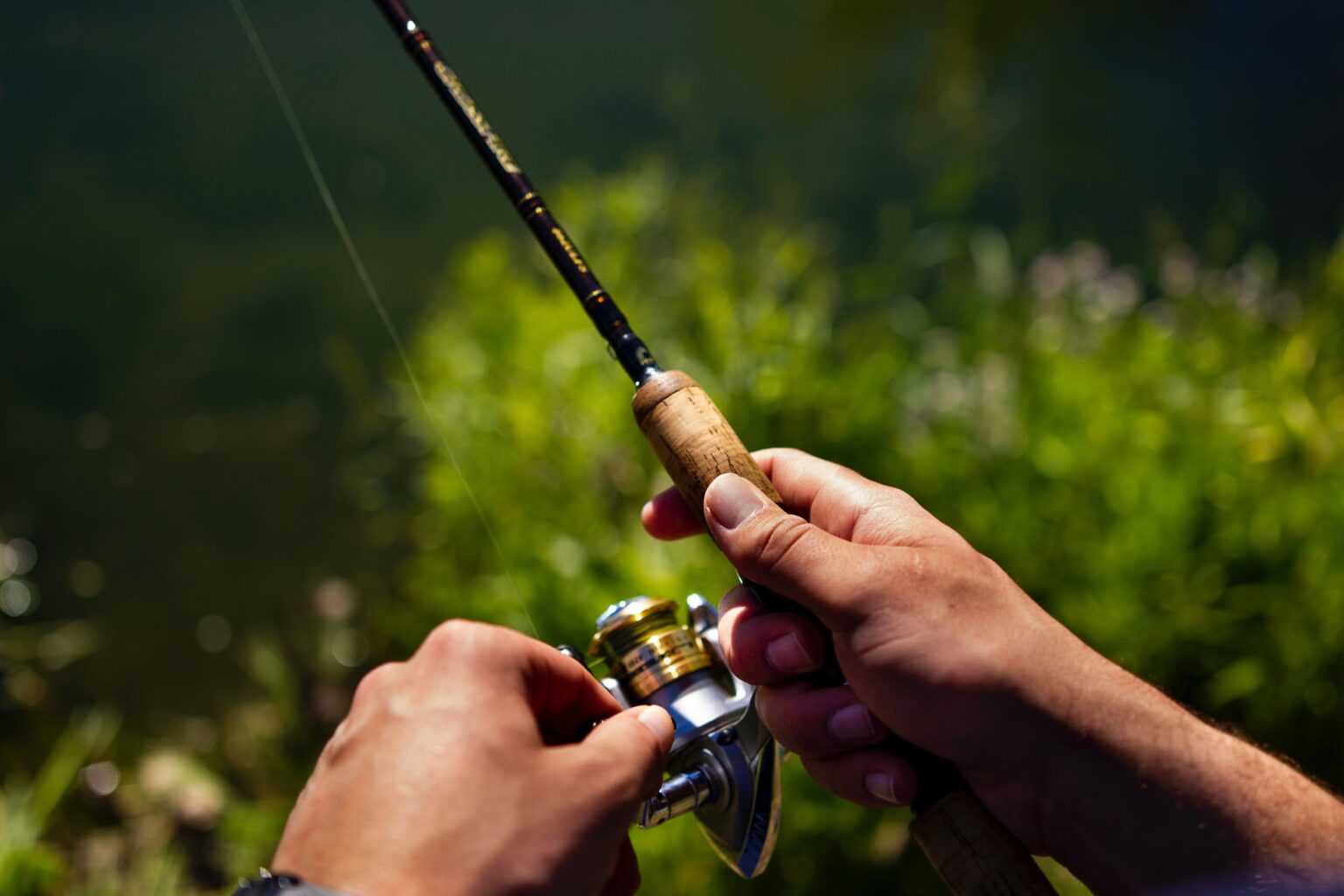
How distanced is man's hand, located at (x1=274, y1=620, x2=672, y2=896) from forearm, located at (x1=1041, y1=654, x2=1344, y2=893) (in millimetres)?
559

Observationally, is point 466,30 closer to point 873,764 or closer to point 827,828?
point 827,828

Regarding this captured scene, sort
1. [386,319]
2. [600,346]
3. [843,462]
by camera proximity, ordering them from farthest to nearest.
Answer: [600,346]
[843,462]
[386,319]

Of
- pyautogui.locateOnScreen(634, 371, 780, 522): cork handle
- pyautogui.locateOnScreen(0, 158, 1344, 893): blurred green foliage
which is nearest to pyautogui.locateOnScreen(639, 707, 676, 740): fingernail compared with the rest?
pyautogui.locateOnScreen(634, 371, 780, 522): cork handle

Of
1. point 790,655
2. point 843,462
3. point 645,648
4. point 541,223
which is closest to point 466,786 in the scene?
point 645,648

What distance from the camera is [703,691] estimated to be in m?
1.36

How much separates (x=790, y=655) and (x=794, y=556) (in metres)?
0.16

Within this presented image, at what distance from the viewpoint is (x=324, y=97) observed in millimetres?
5113

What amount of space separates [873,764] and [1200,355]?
2.15 m

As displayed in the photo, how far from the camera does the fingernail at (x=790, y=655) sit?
134 cm

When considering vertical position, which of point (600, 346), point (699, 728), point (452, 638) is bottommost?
point (699, 728)

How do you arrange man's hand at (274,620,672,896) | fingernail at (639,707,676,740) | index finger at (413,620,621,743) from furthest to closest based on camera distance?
fingernail at (639,707,676,740), index finger at (413,620,621,743), man's hand at (274,620,672,896)

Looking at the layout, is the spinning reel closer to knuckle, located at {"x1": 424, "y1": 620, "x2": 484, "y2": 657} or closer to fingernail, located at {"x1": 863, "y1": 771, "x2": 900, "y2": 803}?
fingernail, located at {"x1": 863, "y1": 771, "x2": 900, "y2": 803}

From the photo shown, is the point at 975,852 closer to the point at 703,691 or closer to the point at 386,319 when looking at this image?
the point at 703,691

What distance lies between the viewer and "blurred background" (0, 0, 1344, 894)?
2.55 meters
